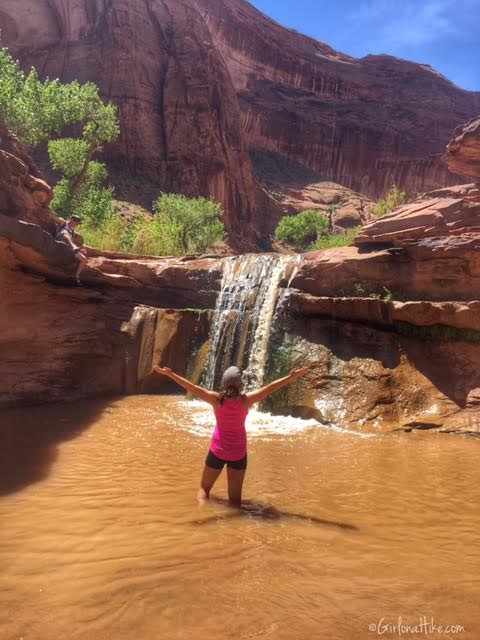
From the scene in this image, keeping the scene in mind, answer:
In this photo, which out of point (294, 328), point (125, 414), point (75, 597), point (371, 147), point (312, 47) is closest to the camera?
point (75, 597)

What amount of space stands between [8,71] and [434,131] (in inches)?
2134

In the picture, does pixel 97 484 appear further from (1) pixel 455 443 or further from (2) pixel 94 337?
(2) pixel 94 337

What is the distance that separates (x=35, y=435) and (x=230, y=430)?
464 cm

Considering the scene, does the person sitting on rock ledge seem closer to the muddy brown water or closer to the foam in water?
the foam in water

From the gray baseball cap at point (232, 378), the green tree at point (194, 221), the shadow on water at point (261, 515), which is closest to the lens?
the shadow on water at point (261, 515)

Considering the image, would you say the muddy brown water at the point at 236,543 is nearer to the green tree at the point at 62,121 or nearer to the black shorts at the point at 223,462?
the black shorts at the point at 223,462

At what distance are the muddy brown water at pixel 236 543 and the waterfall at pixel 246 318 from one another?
4.61m

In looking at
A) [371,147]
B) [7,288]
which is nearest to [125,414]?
[7,288]

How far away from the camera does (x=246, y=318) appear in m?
12.5

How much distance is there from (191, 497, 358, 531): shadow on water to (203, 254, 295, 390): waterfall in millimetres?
6817

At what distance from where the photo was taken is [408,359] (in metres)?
10.2

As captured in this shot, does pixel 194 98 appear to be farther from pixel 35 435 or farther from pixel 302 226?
pixel 35 435

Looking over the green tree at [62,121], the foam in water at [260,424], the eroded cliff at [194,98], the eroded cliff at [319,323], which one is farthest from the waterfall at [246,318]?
the eroded cliff at [194,98]

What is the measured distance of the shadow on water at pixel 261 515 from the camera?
13.4 ft
